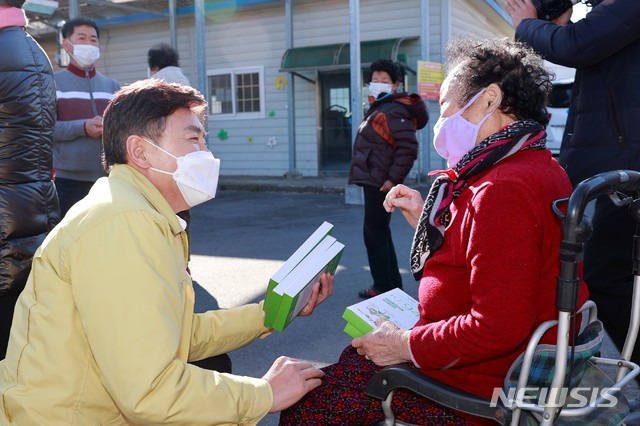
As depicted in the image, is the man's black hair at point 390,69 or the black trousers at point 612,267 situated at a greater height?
the man's black hair at point 390,69

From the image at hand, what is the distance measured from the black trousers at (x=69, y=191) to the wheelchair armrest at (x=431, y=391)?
3418 mm

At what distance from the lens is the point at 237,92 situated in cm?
1645

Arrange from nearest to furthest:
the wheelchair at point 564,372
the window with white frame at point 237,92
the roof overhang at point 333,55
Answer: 1. the wheelchair at point 564,372
2. the roof overhang at point 333,55
3. the window with white frame at point 237,92

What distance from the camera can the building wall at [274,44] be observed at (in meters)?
14.2

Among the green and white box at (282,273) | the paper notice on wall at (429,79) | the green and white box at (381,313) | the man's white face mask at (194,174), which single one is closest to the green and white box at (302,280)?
the green and white box at (282,273)

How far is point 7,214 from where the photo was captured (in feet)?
8.97

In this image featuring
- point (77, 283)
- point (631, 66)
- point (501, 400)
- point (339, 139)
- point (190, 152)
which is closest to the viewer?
point (77, 283)

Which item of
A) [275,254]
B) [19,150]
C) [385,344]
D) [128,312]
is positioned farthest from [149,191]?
[275,254]

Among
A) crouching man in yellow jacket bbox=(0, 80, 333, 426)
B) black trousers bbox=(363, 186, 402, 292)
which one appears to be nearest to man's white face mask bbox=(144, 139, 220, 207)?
crouching man in yellow jacket bbox=(0, 80, 333, 426)

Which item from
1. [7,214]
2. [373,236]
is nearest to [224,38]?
[373,236]

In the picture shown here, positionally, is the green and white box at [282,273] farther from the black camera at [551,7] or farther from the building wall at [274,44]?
the building wall at [274,44]

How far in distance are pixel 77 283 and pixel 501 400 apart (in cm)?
111

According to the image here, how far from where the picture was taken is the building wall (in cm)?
1420

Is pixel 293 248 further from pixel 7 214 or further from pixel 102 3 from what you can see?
pixel 102 3
